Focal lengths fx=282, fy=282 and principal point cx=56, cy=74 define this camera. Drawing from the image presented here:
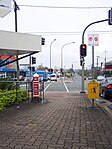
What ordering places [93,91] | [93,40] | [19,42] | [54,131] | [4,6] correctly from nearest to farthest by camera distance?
[54,131], [93,91], [19,42], [93,40], [4,6]

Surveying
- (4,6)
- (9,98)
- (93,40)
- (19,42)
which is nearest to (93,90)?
(93,40)

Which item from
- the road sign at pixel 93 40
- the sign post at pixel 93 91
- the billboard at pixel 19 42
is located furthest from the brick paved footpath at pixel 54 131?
the road sign at pixel 93 40

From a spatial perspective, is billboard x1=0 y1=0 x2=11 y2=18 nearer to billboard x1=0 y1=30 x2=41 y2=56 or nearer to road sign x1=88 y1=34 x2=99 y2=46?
billboard x1=0 y1=30 x2=41 y2=56

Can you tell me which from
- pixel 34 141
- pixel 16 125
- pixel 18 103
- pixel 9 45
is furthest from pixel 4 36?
pixel 34 141

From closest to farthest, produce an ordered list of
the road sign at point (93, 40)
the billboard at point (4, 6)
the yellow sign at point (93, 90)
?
1. the yellow sign at point (93, 90)
2. the road sign at point (93, 40)
3. the billboard at point (4, 6)

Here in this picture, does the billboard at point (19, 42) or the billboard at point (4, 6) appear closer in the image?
the billboard at point (19, 42)

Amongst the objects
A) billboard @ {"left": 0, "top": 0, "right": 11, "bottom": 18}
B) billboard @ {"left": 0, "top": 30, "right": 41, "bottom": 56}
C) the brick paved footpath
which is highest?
billboard @ {"left": 0, "top": 0, "right": 11, "bottom": 18}

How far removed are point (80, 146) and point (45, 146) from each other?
2.45 ft

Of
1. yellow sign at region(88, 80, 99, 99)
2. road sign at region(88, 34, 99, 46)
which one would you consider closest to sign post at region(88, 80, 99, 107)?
yellow sign at region(88, 80, 99, 99)

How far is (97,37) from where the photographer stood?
13.7 metres

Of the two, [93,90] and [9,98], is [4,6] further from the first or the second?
[93,90]

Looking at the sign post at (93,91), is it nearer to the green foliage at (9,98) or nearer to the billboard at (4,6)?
the green foliage at (9,98)

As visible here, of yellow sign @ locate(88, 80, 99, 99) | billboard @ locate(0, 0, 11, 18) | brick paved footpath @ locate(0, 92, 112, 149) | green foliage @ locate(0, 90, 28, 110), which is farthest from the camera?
billboard @ locate(0, 0, 11, 18)

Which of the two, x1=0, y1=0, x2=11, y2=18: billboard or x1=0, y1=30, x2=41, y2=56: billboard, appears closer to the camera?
x1=0, y1=30, x2=41, y2=56: billboard
